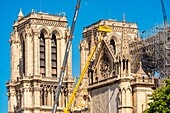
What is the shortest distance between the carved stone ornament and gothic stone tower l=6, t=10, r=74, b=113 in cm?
3278

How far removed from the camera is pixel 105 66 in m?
85.0

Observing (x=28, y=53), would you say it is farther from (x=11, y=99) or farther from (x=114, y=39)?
(x=114, y=39)

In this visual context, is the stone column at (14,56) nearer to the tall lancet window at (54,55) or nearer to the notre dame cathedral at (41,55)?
the notre dame cathedral at (41,55)

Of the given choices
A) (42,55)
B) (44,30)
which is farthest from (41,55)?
(44,30)

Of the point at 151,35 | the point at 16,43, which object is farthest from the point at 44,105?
the point at 151,35

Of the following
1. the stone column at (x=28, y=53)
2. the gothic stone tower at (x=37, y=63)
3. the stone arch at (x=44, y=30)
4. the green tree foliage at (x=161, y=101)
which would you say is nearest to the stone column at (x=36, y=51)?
the gothic stone tower at (x=37, y=63)

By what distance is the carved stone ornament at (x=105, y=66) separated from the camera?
8438 cm

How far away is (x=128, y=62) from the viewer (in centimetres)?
8056

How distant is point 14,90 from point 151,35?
38053 mm

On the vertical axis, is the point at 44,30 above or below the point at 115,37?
above

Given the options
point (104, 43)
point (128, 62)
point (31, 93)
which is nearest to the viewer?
point (128, 62)

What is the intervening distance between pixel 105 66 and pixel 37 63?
35.0 meters

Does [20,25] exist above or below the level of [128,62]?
above

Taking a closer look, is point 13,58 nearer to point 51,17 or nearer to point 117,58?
point 51,17
